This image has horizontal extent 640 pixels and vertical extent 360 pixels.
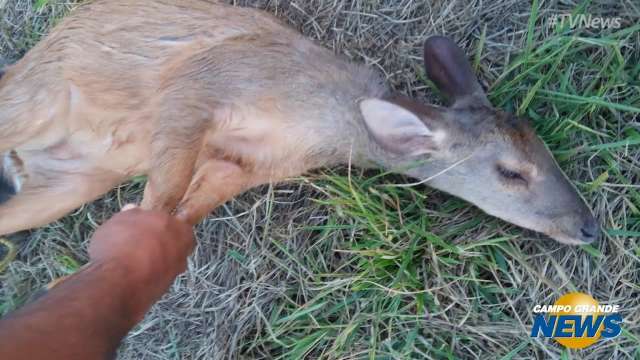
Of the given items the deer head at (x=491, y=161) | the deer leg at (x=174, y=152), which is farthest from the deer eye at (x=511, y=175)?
the deer leg at (x=174, y=152)

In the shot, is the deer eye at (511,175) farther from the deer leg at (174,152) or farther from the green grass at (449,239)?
the deer leg at (174,152)

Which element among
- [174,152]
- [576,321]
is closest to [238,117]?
[174,152]

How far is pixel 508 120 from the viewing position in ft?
14.1

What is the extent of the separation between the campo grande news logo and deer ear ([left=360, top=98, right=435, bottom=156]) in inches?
54.8

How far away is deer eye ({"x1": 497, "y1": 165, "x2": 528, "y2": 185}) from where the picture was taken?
4250 mm

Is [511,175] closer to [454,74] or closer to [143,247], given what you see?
[454,74]

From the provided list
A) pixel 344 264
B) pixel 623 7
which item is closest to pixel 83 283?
pixel 344 264

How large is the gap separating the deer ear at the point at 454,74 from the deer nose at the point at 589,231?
98 centimetres

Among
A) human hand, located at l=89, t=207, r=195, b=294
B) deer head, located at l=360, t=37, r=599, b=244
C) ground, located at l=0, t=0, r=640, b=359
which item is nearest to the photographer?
human hand, located at l=89, t=207, r=195, b=294

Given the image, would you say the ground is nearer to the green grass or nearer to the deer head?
the green grass

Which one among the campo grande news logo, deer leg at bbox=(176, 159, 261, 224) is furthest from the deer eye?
deer leg at bbox=(176, 159, 261, 224)

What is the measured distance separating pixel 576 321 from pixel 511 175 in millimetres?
1129

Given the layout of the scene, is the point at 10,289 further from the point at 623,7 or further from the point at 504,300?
Result: the point at 623,7

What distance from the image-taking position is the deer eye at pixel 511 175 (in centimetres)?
425
